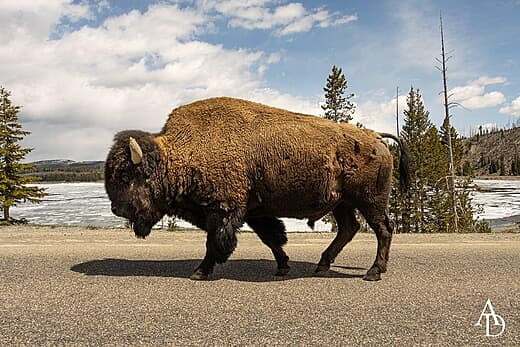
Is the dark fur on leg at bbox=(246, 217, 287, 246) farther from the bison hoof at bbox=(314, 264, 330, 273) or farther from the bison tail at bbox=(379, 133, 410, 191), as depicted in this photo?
the bison tail at bbox=(379, 133, 410, 191)

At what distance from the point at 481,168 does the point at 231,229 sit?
15648cm

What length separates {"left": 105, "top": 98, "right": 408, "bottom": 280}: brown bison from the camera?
270 inches

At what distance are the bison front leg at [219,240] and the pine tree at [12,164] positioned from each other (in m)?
28.5

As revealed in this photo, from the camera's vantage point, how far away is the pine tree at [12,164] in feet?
103

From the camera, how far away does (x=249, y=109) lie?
7535mm

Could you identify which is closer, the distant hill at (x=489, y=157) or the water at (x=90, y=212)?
the water at (x=90, y=212)

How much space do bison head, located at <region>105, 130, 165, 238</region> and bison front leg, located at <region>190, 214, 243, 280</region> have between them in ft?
3.36

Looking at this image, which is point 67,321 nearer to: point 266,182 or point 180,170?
point 180,170

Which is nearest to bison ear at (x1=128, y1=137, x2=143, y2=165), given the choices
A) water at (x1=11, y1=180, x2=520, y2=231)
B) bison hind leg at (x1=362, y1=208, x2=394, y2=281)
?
bison hind leg at (x1=362, y1=208, x2=394, y2=281)

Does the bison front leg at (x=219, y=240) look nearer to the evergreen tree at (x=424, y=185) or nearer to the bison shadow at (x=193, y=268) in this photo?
the bison shadow at (x=193, y=268)

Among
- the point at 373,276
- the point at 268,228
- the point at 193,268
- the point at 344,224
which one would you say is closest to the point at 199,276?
the point at 193,268

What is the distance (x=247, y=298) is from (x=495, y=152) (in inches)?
7235

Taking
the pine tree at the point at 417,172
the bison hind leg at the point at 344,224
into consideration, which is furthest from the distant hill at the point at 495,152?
the bison hind leg at the point at 344,224

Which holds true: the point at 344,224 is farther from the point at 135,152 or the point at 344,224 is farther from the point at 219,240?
the point at 135,152
